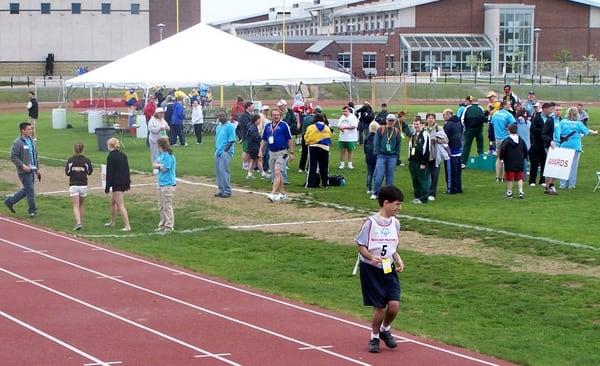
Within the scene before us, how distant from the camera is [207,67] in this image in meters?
32.2

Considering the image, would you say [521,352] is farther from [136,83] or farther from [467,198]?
[136,83]

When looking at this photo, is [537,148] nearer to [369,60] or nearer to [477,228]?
[477,228]

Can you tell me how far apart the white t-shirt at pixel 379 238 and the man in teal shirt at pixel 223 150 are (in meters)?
13.0

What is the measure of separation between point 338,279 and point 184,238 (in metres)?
4.72

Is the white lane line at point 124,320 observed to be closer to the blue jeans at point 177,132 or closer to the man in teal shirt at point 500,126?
the man in teal shirt at point 500,126

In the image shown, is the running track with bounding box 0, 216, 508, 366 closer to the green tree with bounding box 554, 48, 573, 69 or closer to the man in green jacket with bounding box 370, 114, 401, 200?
the man in green jacket with bounding box 370, 114, 401, 200

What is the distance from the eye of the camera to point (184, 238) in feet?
63.6

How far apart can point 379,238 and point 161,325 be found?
2.98 m

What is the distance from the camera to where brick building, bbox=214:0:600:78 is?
94812 millimetres

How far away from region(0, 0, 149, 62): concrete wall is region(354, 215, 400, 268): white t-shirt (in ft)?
276

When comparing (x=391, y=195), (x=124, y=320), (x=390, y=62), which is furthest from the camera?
(x=390, y=62)

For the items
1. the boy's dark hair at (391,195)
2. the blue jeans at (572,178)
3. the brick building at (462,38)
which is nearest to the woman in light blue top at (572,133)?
the blue jeans at (572,178)

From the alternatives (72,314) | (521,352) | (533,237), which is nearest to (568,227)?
(533,237)

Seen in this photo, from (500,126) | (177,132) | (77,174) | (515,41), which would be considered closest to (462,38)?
(515,41)
